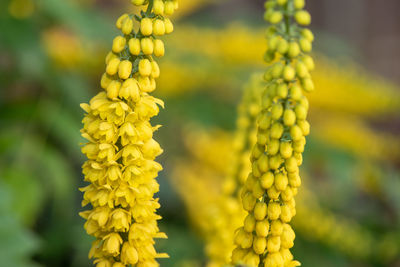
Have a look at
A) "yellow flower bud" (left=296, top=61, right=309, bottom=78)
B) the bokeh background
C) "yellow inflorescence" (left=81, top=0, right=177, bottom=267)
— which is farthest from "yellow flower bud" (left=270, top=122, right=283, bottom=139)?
the bokeh background

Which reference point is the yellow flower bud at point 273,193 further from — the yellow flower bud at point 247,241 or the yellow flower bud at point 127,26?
the yellow flower bud at point 127,26

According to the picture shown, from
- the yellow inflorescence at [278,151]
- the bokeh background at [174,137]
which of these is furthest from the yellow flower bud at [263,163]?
the bokeh background at [174,137]

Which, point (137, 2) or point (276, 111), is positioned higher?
point (137, 2)

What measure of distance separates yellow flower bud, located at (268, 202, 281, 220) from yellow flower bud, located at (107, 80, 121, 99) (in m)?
0.34

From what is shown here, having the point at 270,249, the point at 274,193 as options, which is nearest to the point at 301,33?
the point at 274,193

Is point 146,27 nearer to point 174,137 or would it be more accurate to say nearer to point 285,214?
point 285,214

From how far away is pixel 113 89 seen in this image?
90 centimetres

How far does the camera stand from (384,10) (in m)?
7.63

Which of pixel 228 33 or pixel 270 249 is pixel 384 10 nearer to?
pixel 228 33

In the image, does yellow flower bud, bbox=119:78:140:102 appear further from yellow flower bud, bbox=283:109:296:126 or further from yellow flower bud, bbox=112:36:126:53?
yellow flower bud, bbox=283:109:296:126

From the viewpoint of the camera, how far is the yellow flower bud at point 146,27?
90 cm

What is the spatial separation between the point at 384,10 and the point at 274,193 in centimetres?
745

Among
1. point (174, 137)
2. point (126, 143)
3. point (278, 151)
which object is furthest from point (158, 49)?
point (174, 137)

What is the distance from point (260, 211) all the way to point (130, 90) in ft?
1.03
